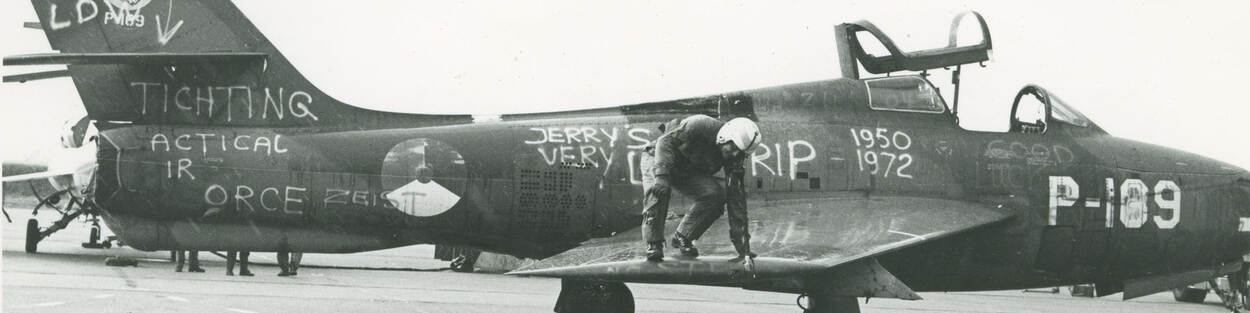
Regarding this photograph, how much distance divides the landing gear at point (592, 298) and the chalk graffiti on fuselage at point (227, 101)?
2.97 metres

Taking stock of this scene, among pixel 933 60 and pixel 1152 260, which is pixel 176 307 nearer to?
pixel 933 60

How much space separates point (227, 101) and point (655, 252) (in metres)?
4.42

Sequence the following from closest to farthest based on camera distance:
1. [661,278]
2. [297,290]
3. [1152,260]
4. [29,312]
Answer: [661,278] → [29,312] → [1152,260] → [297,290]

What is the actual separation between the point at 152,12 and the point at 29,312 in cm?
317

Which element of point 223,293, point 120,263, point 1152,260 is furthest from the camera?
point 120,263

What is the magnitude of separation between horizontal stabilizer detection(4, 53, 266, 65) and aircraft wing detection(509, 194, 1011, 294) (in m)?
3.66

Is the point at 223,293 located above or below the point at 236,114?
below

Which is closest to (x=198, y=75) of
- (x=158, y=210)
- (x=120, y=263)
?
(x=158, y=210)

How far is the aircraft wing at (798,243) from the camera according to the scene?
9.28 meters

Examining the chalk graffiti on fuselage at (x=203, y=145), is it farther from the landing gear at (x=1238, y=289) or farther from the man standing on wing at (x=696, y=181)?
the landing gear at (x=1238, y=289)

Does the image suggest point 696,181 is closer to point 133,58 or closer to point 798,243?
point 798,243

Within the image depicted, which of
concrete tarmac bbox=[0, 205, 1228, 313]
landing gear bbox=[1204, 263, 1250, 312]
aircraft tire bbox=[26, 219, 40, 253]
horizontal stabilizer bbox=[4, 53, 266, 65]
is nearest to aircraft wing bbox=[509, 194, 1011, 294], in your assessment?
horizontal stabilizer bbox=[4, 53, 266, 65]

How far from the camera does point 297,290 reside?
1659 centimetres

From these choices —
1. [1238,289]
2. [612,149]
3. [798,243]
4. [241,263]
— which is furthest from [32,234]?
[1238,289]
